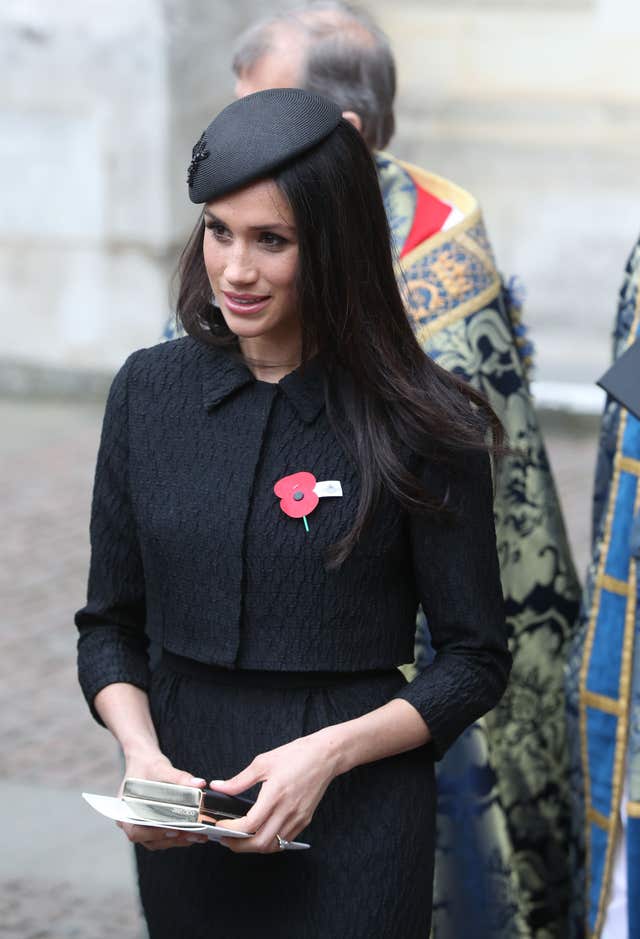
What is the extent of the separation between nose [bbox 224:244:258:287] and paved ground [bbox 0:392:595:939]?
2.38 m

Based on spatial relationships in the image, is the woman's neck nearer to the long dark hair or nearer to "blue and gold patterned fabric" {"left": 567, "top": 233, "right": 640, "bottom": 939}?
the long dark hair

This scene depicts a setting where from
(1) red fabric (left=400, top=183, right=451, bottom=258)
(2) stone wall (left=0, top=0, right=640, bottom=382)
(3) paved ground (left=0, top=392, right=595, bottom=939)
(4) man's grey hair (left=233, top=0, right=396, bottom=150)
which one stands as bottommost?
(3) paved ground (left=0, top=392, right=595, bottom=939)

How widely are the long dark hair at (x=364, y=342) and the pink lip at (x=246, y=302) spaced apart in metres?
0.05

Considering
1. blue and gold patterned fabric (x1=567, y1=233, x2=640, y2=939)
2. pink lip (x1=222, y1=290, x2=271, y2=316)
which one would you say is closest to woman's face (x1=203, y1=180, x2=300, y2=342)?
pink lip (x1=222, y1=290, x2=271, y2=316)

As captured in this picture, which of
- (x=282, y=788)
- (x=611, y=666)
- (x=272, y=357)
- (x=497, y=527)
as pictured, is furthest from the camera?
(x=497, y=527)

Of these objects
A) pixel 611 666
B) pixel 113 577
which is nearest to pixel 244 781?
pixel 113 577

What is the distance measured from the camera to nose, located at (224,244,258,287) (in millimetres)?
2127

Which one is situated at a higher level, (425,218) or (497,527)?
(425,218)

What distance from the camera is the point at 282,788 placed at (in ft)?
6.85

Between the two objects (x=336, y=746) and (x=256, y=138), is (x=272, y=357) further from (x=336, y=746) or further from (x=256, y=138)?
(x=336, y=746)

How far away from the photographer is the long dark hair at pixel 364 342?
212 cm

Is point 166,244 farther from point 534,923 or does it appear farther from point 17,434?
point 534,923

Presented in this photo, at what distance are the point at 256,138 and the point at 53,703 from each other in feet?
12.3

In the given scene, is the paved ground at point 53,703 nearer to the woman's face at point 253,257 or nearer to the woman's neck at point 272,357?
the woman's neck at point 272,357
